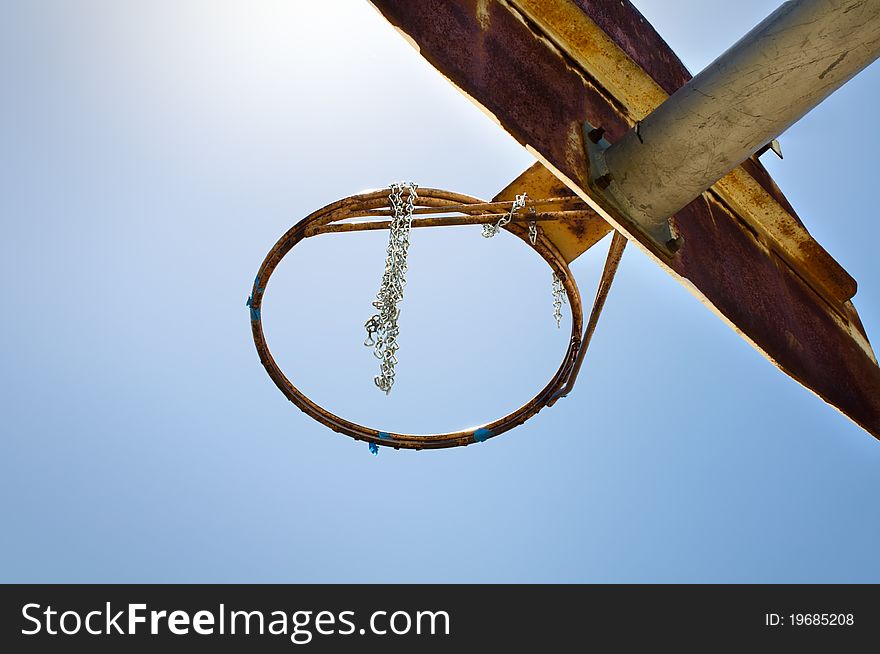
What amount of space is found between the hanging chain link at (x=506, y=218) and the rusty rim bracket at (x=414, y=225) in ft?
0.28

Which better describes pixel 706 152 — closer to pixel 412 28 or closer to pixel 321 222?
pixel 412 28

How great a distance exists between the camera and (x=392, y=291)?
155 inches

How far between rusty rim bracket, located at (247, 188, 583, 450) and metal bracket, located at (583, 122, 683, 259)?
1.26 m

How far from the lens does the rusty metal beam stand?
7.77ft

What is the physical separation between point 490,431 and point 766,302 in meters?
1.82

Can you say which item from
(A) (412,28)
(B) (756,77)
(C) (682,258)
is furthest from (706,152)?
(A) (412,28)

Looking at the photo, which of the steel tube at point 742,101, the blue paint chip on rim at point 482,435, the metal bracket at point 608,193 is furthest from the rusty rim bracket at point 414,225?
the steel tube at point 742,101

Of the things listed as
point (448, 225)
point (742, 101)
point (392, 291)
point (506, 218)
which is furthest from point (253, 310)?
point (742, 101)

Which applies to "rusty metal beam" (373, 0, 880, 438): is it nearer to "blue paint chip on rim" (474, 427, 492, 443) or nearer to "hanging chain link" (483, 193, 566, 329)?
"hanging chain link" (483, 193, 566, 329)

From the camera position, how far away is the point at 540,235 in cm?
415

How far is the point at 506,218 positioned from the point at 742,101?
1.52 metres

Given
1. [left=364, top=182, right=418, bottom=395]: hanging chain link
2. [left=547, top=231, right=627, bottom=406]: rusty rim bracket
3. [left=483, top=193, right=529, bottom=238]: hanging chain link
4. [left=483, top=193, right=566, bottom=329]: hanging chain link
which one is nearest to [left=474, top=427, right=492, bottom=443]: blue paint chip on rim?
[left=547, top=231, right=627, bottom=406]: rusty rim bracket

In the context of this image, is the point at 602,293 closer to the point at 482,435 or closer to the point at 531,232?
the point at 531,232

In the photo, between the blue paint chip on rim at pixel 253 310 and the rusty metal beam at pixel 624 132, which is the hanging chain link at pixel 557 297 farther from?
the blue paint chip on rim at pixel 253 310
